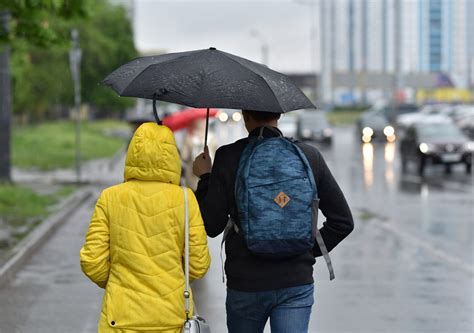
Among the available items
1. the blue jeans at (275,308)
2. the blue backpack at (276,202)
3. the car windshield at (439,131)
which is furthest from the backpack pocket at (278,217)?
the car windshield at (439,131)

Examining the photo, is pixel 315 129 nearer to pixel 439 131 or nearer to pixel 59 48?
pixel 439 131

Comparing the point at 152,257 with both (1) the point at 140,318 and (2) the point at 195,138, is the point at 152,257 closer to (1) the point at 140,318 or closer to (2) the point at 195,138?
(1) the point at 140,318

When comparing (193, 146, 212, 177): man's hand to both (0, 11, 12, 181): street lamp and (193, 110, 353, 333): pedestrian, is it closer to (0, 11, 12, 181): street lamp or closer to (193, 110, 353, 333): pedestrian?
(193, 110, 353, 333): pedestrian

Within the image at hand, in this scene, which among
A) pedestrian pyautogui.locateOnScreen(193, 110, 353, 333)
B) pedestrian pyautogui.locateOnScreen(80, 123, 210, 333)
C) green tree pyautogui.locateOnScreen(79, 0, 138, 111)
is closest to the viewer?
pedestrian pyautogui.locateOnScreen(80, 123, 210, 333)

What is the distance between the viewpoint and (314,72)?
516 feet

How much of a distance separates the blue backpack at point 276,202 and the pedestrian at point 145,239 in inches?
8.9

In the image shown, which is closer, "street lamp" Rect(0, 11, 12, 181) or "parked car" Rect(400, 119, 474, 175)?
"street lamp" Rect(0, 11, 12, 181)

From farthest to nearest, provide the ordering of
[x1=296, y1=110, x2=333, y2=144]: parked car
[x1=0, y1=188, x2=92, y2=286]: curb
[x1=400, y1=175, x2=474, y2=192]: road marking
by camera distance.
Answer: [x1=296, y1=110, x2=333, y2=144]: parked car, [x1=400, y1=175, x2=474, y2=192]: road marking, [x1=0, y1=188, x2=92, y2=286]: curb

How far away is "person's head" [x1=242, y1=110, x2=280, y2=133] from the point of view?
205 inches

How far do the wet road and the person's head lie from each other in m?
4.01

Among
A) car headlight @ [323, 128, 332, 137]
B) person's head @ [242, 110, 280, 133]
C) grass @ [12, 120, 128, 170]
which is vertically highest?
person's head @ [242, 110, 280, 133]

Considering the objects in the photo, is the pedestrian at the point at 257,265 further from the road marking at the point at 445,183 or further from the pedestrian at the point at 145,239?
the road marking at the point at 445,183

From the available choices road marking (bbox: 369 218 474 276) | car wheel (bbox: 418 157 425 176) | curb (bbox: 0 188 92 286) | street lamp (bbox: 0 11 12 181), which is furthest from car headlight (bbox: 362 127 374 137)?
road marking (bbox: 369 218 474 276)

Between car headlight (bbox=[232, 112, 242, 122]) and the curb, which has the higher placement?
car headlight (bbox=[232, 112, 242, 122])
